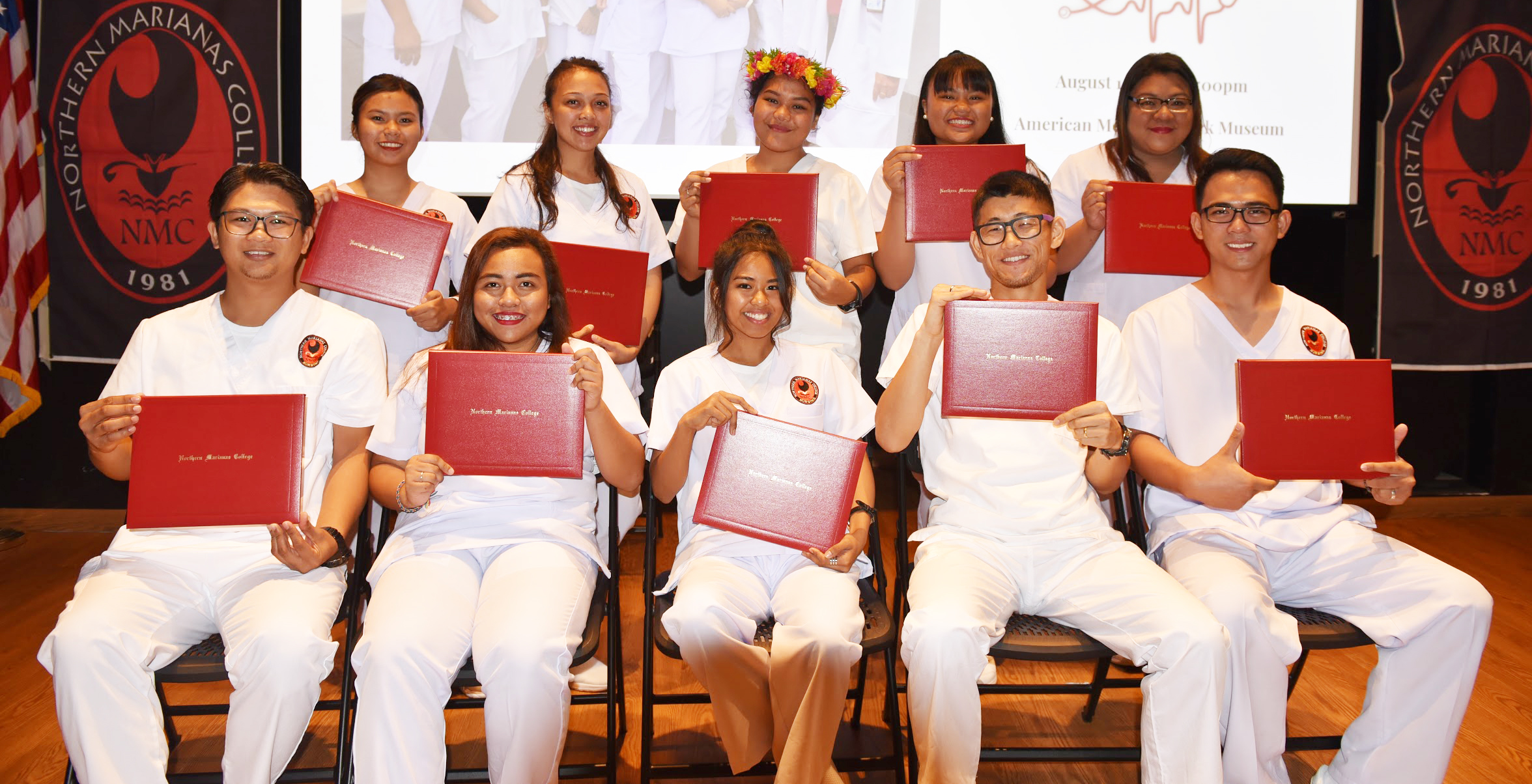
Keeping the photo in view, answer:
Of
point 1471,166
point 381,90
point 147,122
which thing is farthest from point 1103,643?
point 147,122

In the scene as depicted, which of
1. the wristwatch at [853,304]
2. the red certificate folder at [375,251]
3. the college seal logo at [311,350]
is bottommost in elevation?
the college seal logo at [311,350]

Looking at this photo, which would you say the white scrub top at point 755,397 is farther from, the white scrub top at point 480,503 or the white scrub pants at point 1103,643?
the white scrub pants at point 1103,643

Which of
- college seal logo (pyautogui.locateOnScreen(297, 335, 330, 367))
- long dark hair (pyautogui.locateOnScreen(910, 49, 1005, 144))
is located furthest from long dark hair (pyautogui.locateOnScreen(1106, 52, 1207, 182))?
Result: college seal logo (pyautogui.locateOnScreen(297, 335, 330, 367))

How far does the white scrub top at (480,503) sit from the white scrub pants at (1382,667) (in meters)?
1.55

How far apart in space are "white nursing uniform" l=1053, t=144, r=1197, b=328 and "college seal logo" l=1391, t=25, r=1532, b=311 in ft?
7.74

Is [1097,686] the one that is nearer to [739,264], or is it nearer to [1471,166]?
[739,264]

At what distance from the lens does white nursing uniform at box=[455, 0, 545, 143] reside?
4465 millimetres

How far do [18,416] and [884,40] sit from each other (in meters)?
4.53

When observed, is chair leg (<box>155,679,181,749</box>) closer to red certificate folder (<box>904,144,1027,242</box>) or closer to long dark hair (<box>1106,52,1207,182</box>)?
red certificate folder (<box>904,144,1027,242</box>)

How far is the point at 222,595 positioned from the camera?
227 centimetres

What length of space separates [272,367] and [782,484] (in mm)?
1386

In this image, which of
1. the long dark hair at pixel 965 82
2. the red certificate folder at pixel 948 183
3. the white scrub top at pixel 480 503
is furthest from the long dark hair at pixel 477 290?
the long dark hair at pixel 965 82

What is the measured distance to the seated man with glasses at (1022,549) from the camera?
210 centimetres

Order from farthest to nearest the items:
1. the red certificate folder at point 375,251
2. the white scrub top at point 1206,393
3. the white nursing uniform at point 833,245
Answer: the white nursing uniform at point 833,245
the red certificate folder at point 375,251
the white scrub top at point 1206,393
